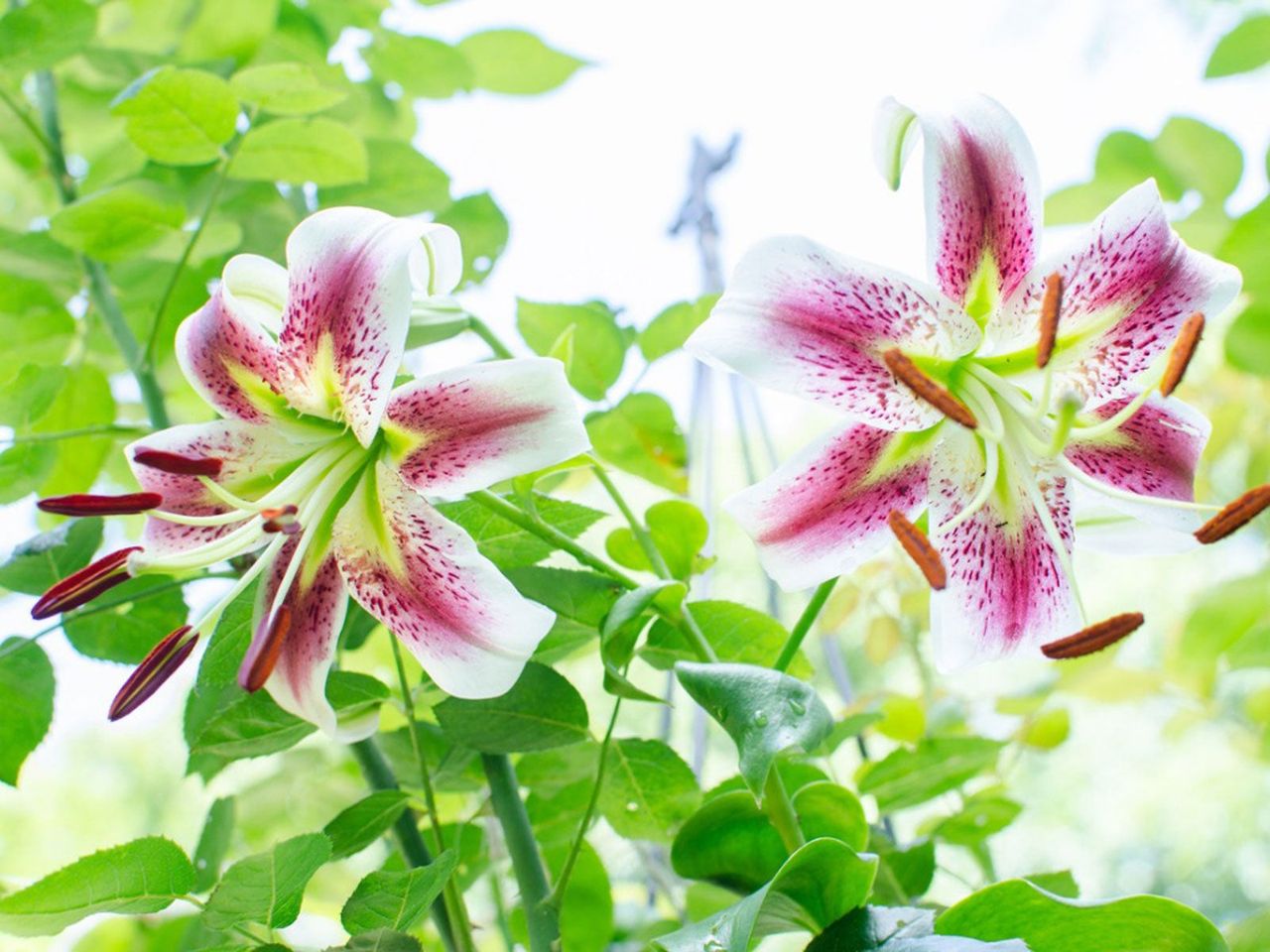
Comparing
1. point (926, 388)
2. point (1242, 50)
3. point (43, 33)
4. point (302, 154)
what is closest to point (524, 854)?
point (926, 388)

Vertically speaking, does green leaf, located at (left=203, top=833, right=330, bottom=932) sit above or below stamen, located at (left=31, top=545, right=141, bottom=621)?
below

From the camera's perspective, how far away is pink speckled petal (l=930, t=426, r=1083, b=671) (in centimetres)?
50

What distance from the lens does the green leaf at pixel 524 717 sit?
519 mm

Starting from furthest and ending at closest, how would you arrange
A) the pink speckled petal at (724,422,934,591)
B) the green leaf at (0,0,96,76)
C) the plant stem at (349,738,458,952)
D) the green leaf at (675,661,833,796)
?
the green leaf at (0,0,96,76) → the plant stem at (349,738,458,952) → the pink speckled petal at (724,422,934,591) → the green leaf at (675,661,833,796)

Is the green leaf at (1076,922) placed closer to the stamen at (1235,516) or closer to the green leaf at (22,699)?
the stamen at (1235,516)

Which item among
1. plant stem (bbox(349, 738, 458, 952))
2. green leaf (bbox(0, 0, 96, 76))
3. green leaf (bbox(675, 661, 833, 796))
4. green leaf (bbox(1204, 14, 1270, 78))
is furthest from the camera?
green leaf (bbox(1204, 14, 1270, 78))

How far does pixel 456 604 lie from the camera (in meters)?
0.47

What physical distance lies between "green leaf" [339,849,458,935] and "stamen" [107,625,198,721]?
118 millimetres

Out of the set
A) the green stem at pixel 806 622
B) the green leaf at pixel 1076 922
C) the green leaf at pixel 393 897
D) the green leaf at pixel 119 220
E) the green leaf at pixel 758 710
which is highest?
the green leaf at pixel 119 220

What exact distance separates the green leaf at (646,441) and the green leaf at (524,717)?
0.17 meters

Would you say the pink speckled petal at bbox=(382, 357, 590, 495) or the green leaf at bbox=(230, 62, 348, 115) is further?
the green leaf at bbox=(230, 62, 348, 115)

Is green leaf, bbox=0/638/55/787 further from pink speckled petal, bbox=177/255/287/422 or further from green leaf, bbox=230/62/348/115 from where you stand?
green leaf, bbox=230/62/348/115

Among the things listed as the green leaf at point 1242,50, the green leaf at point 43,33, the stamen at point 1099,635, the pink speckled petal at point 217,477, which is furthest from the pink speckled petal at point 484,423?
the green leaf at point 1242,50

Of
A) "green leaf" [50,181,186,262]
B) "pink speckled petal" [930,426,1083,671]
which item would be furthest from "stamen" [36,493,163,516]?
"pink speckled petal" [930,426,1083,671]
